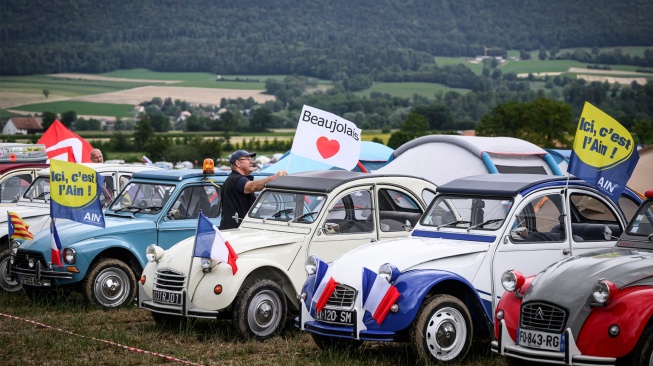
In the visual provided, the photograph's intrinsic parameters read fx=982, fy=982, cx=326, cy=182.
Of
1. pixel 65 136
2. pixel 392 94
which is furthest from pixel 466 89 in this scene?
pixel 65 136

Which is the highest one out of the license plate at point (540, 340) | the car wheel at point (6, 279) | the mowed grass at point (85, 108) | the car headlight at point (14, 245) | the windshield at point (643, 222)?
the windshield at point (643, 222)

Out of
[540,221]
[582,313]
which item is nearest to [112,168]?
[540,221]

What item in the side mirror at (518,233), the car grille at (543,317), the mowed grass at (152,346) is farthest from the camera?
the side mirror at (518,233)

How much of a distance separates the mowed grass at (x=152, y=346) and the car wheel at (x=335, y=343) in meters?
0.08

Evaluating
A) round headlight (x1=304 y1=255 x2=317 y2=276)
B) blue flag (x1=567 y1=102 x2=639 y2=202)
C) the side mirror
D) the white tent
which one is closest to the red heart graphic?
round headlight (x1=304 y1=255 x2=317 y2=276)

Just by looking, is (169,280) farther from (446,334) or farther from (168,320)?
(446,334)

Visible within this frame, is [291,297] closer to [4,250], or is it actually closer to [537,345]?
[537,345]

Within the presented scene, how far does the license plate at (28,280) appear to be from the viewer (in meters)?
13.4

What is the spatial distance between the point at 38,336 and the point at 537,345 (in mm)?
6002

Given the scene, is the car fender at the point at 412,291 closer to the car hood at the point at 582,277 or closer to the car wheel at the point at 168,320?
the car hood at the point at 582,277

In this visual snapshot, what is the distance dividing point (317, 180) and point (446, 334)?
3.21 metres

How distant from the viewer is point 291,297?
11266 millimetres

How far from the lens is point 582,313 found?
26.0 ft

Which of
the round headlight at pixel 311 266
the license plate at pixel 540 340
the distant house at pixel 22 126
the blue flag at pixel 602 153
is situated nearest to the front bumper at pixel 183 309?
the round headlight at pixel 311 266
